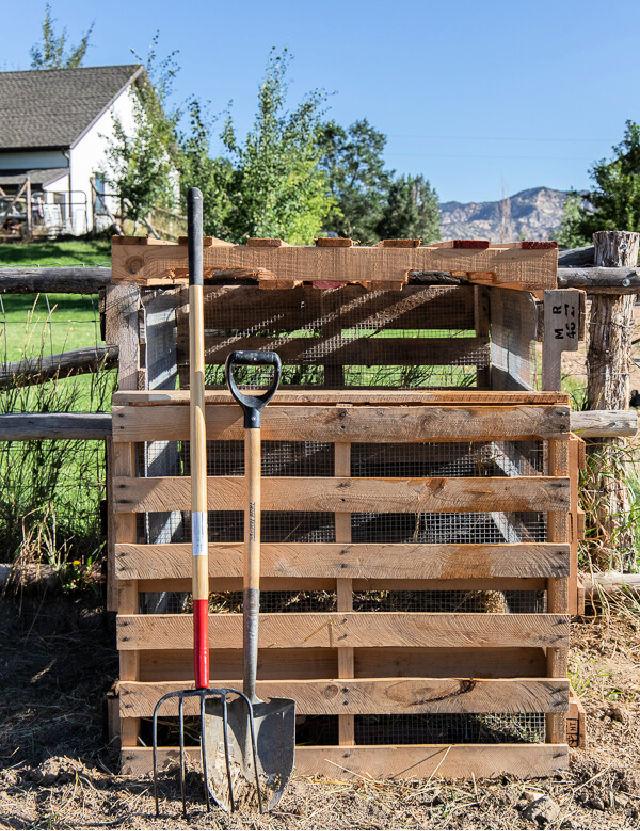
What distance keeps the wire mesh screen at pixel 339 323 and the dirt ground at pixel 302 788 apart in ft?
5.50

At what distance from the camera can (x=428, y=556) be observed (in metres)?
3.11

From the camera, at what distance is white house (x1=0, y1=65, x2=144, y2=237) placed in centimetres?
3428

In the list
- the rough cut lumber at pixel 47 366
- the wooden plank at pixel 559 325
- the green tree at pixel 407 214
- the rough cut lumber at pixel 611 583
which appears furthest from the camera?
the green tree at pixel 407 214

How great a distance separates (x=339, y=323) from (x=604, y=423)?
139 centimetres

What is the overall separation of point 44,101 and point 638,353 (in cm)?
3807

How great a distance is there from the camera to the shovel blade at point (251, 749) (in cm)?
291

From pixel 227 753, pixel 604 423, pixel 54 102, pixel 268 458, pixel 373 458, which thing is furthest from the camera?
pixel 54 102

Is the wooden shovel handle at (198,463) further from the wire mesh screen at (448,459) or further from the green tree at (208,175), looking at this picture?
the green tree at (208,175)

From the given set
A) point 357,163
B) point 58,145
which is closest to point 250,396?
point 58,145

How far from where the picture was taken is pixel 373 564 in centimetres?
311

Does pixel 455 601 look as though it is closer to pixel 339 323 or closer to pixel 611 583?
pixel 611 583

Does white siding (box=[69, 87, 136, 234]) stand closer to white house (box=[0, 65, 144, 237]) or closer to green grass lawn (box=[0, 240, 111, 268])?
white house (box=[0, 65, 144, 237])

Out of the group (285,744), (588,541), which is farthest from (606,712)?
(285,744)

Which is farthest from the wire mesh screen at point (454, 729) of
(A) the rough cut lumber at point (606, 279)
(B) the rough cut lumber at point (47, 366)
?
(B) the rough cut lumber at point (47, 366)
